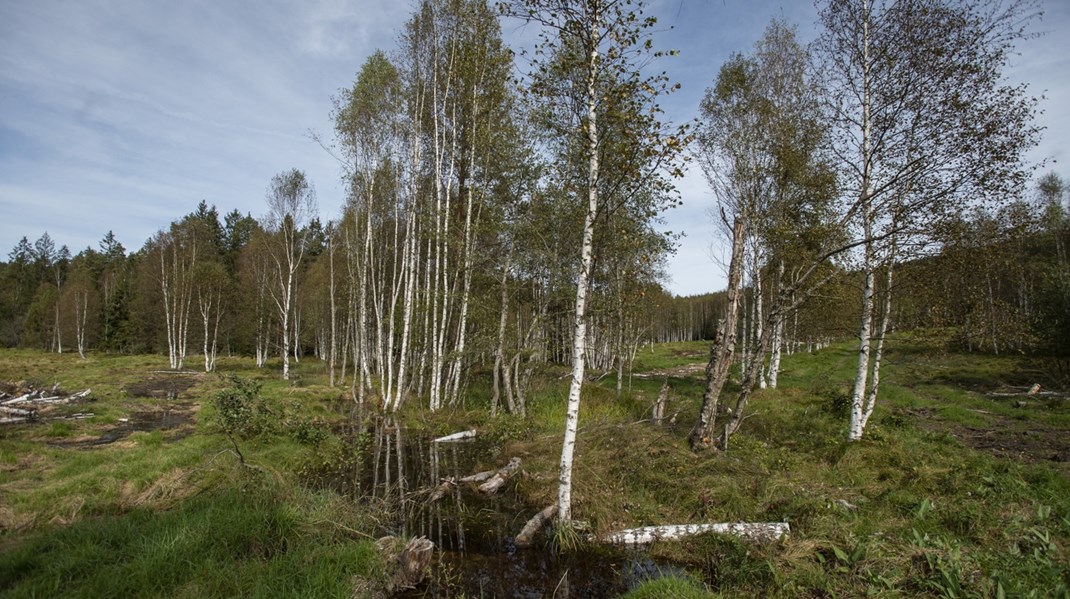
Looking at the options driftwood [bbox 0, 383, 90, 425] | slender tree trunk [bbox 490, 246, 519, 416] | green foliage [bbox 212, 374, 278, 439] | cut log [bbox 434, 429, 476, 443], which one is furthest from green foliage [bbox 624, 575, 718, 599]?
driftwood [bbox 0, 383, 90, 425]

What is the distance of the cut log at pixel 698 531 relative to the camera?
21.1ft

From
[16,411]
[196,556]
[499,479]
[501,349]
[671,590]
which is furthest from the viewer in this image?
[501,349]

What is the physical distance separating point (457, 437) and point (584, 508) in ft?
23.2

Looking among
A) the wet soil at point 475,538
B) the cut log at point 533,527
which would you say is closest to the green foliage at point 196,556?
the wet soil at point 475,538

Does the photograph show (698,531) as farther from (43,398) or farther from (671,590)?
(43,398)

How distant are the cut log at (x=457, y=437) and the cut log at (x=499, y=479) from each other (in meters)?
3.84

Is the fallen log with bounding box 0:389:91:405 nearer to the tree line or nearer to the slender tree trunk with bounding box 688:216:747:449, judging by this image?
the tree line

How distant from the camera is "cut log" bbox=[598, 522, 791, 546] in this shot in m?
6.42

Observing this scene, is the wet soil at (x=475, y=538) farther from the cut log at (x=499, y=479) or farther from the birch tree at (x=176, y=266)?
the birch tree at (x=176, y=266)

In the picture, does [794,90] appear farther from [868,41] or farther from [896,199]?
[896,199]

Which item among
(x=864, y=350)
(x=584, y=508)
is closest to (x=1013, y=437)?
(x=864, y=350)

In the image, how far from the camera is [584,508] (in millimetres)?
7926

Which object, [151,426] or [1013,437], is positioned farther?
[151,426]

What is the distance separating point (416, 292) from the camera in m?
18.6
